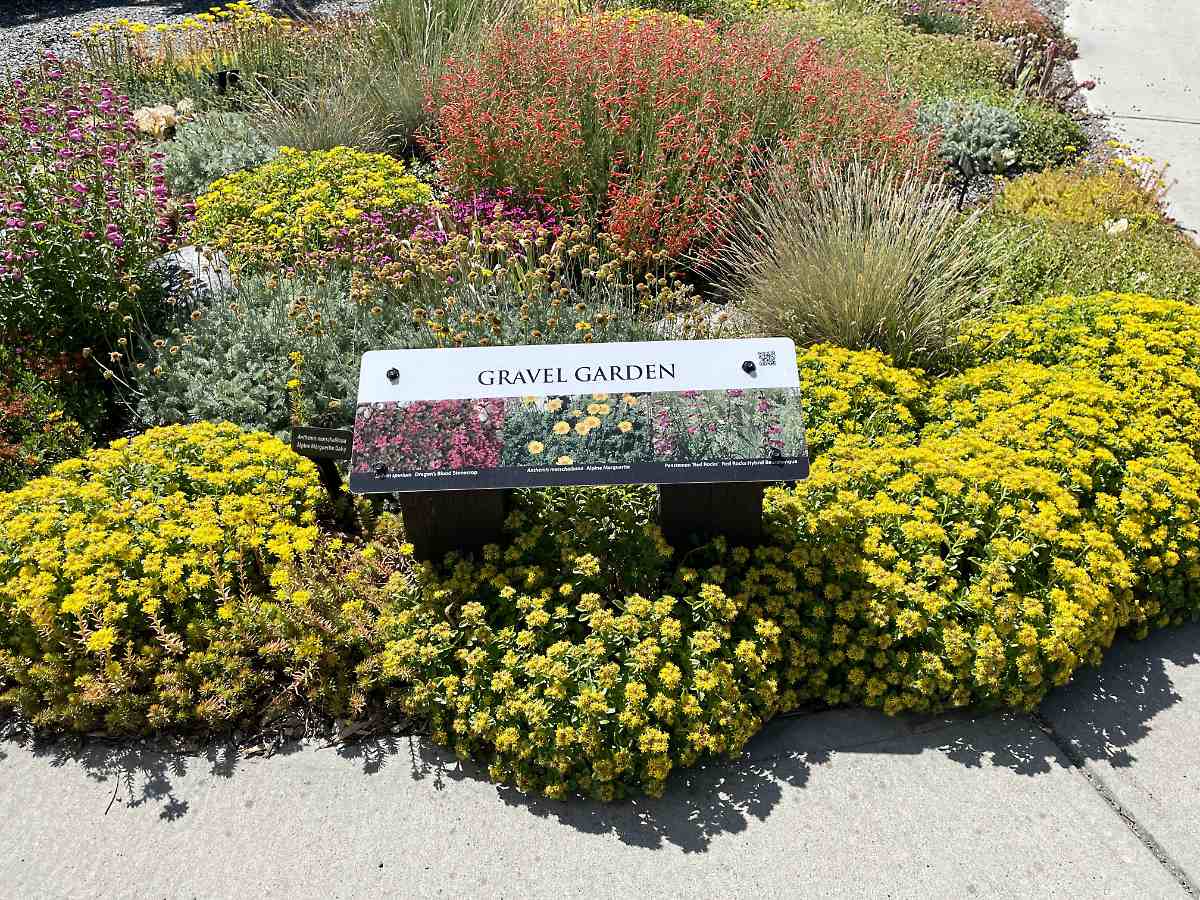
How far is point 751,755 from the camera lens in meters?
3.07

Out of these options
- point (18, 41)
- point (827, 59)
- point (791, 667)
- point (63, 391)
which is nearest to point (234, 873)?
point (791, 667)

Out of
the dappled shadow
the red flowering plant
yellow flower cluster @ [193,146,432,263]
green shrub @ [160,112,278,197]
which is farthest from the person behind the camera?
green shrub @ [160,112,278,197]

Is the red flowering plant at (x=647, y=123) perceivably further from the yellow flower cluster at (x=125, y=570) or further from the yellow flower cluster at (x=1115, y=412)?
the yellow flower cluster at (x=125, y=570)

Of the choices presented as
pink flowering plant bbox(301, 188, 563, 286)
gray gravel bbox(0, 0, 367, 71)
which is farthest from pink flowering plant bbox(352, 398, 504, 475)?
gray gravel bbox(0, 0, 367, 71)

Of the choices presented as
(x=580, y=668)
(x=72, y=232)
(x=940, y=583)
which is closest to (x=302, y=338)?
(x=72, y=232)

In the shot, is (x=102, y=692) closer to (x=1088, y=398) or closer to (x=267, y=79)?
(x=1088, y=398)

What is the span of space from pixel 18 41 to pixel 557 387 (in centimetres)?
1087

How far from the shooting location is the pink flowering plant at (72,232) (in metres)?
4.26

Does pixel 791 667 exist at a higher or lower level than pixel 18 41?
higher

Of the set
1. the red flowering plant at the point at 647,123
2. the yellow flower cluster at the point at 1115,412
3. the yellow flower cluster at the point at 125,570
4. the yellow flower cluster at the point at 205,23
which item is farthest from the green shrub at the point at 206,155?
the yellow flower cluster at the point at 1115,412

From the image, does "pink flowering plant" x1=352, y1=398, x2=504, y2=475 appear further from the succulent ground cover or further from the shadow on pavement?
the shadow on pavement

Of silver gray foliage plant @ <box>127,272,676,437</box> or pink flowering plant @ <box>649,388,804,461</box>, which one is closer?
pink flowering plant @ <box>649,388,804,461</box>

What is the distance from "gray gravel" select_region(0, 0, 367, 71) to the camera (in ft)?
34.4

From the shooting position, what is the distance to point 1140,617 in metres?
3.34
